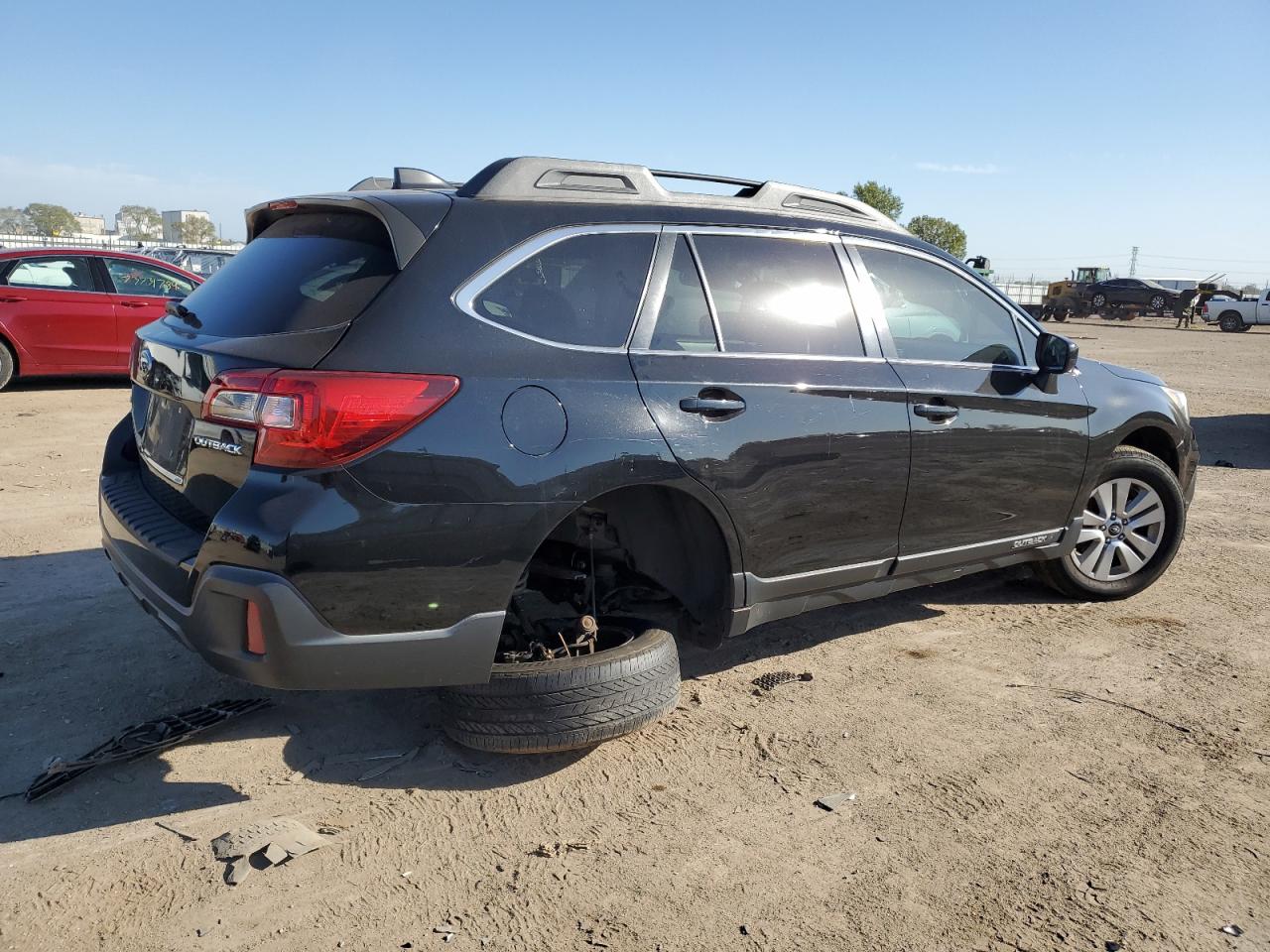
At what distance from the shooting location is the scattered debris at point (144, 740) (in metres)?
3.09

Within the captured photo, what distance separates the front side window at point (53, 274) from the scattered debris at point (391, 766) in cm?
983

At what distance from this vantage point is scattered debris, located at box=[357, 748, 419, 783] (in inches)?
127

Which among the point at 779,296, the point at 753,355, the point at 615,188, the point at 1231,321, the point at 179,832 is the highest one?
the point at 615,188

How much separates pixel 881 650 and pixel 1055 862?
1.60 m

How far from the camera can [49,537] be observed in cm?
555

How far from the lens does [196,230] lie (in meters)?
97.8

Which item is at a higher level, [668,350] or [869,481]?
[668,350]

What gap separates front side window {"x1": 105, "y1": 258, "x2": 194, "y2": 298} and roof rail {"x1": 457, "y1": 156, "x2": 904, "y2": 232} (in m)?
9.19

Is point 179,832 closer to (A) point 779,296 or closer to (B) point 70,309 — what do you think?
(A) point 779,296

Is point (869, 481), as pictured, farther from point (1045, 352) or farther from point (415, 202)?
point (415, 202)

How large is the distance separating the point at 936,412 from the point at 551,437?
181 cm

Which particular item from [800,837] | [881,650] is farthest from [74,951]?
[881,650]

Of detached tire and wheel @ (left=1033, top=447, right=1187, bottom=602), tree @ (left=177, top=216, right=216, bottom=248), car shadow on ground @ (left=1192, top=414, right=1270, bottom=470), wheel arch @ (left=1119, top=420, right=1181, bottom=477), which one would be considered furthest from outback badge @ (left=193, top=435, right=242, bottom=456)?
tree @ (left=177, top=216, right=216, bottom=248)

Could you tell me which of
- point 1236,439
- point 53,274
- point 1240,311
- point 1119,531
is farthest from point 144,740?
point 1240,311
